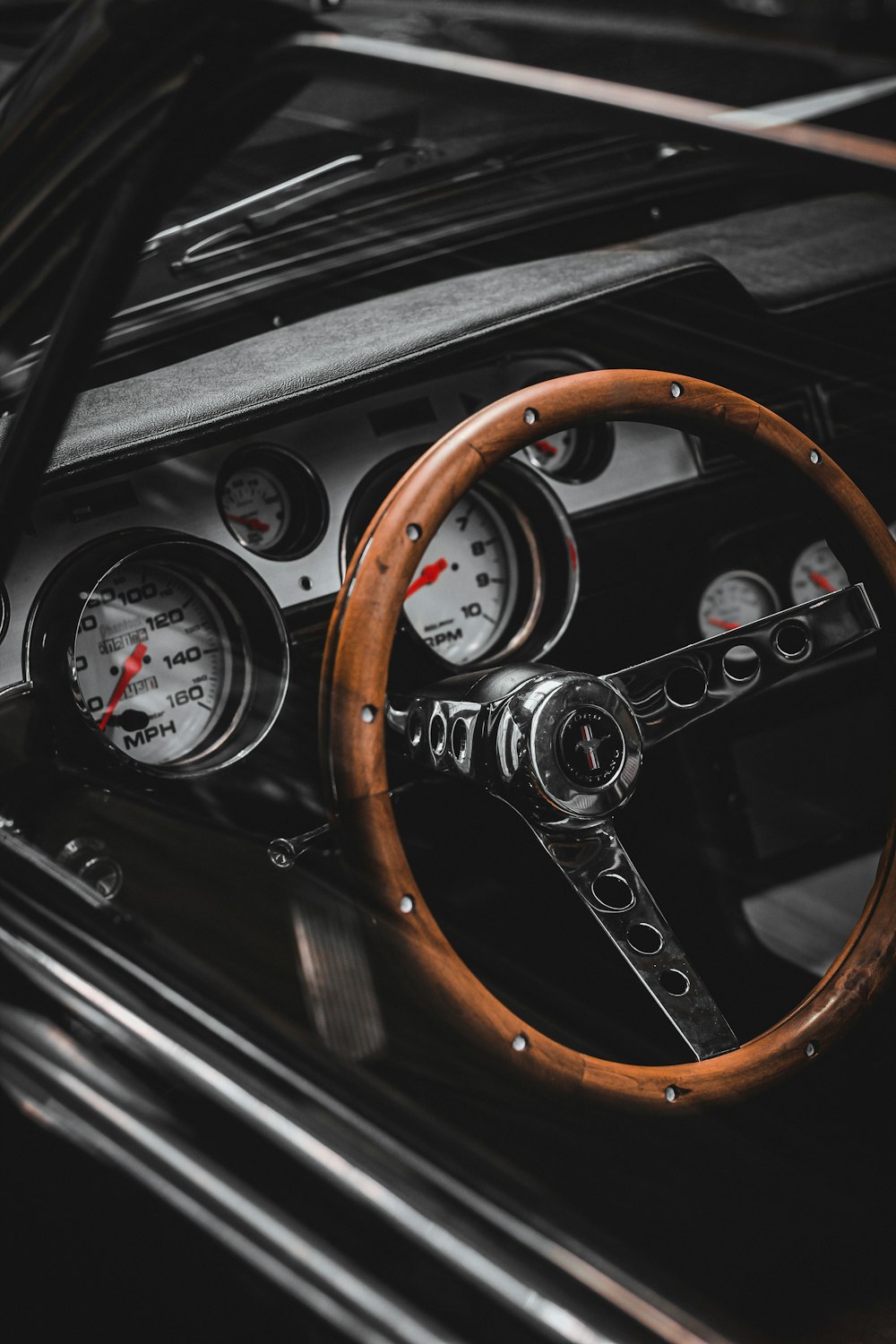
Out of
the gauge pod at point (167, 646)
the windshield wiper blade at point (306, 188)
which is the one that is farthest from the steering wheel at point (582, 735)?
the windshield wiper blade at point (306, 188)

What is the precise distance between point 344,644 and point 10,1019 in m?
0.38

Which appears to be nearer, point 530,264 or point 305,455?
point 305,455

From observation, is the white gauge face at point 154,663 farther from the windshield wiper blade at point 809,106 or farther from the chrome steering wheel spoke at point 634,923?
the windshield wiper blade at point 809,106

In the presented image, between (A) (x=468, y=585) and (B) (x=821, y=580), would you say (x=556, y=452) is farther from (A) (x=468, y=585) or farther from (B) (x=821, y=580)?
(B) (x=821, y=580)

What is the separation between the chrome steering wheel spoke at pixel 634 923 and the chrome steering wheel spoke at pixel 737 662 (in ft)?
0.37

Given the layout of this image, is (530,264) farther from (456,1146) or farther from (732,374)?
(456,1146)

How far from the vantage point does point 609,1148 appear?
94 cm

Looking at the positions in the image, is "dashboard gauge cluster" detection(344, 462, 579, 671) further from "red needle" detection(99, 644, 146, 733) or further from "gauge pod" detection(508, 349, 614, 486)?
"red needle" detection(99, 644, 146, 733)

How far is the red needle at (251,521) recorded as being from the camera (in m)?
1.52

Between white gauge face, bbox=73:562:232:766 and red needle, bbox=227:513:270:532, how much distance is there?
0.13 metres

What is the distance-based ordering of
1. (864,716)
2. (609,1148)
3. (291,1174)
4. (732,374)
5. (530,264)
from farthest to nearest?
(864,716)
(530,264)
(732,374)
(609,1148)
(291,1174)

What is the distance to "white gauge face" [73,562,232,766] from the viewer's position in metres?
1.37

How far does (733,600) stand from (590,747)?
865 mm

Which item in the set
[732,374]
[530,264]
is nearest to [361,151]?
[530,264]
